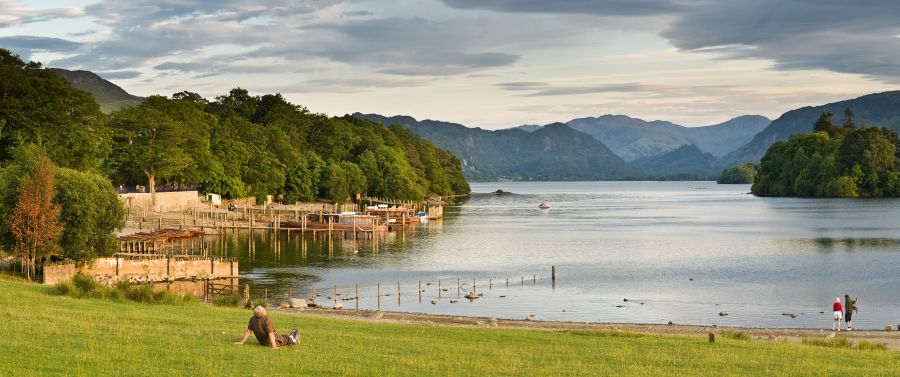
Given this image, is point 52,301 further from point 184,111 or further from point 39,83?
point 184,111

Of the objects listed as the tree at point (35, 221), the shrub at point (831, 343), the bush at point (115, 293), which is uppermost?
the tree at point (35, 221)

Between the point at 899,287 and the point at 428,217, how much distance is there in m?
82.5

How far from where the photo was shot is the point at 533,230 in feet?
384

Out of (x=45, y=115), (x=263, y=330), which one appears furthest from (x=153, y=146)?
(x=263, y=330)

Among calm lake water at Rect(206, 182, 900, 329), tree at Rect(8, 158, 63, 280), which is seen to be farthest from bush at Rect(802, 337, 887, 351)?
tree at Rect(8, 158, 63, 280)

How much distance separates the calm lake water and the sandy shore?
4678 millimetres

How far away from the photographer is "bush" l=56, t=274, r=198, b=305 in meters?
35.9

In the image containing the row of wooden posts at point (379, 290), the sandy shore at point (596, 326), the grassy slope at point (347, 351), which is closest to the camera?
the grassy slope at point (347, 351)

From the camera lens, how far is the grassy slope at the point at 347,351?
20.0m

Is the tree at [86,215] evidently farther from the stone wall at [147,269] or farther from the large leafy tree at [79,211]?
the stone wall at [147,269]

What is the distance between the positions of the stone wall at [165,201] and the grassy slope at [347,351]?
2591 inches

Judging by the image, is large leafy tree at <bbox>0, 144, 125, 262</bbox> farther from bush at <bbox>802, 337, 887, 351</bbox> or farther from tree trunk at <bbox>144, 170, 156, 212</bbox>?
tree trunk at <bbox>144, 170, 156, 212</bbox>

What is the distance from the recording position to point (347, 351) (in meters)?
23.5

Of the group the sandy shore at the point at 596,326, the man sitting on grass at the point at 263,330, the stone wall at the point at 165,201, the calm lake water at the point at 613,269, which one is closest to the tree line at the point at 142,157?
the stone wall at the point at 165,201
